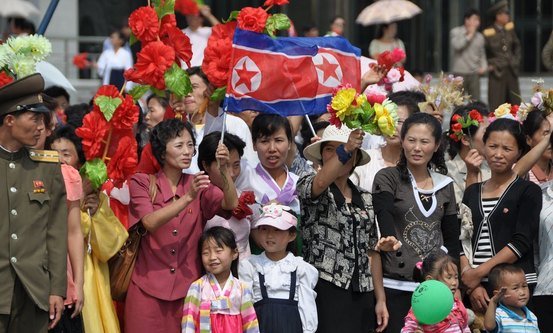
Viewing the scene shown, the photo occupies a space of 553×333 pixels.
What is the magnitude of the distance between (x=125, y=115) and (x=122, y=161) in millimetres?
297

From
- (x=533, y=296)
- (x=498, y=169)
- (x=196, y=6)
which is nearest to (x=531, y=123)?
(x=498, y=169)

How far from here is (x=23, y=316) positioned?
7.20 meters

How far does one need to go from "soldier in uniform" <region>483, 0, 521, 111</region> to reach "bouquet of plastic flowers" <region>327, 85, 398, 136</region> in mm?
11295

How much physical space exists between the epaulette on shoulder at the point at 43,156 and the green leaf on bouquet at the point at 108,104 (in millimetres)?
591

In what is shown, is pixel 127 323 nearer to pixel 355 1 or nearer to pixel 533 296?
pixel 533 296

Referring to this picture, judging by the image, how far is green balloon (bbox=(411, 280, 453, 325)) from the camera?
7570 mm

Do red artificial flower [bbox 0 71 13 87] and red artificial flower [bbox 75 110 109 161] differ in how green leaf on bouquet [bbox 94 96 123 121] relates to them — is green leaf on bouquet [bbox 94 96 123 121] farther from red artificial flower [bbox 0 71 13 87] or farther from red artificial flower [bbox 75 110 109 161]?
red artificial flower [bbox 0 71 13 87]

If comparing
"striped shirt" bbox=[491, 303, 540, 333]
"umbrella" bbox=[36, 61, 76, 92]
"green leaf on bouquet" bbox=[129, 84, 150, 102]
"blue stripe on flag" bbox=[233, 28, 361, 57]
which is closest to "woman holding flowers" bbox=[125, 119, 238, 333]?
"green leaf on bouquet" bbox=[129, 84, 150, 102]

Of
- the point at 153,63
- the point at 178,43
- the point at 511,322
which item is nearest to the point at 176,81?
the point at 153,63

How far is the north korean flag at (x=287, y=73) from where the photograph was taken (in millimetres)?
8141

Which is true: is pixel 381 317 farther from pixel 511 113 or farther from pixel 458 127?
pixel 511 113

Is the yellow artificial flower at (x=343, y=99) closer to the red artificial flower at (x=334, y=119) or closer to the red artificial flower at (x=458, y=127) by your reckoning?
the red artificial flower at (x=334, y=119)

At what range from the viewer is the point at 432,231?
822 centimetres

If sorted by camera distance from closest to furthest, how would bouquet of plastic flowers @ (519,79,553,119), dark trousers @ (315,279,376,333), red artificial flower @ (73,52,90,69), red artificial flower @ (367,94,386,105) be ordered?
red artificial flower @ (367,94,386,105)
dark trousers @ (315,279,376,333)
bouquet of plastic flowers @ (519,79,553,119)
red artificial flower @ (73,52,90,69)
